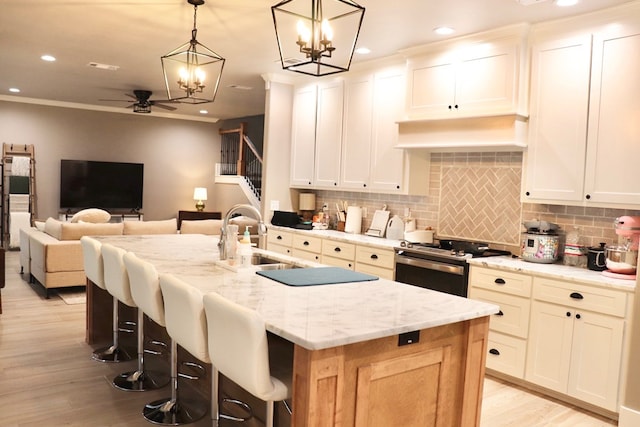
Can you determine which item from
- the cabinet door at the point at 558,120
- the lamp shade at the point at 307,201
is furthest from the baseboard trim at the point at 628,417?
the lamp shade at the point at 307,201

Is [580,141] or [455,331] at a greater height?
[580,141]

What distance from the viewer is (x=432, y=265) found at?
14.4ft

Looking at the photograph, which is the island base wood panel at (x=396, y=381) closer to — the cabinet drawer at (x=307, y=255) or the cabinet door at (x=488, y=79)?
the cabinet door at (x=488, y=79)

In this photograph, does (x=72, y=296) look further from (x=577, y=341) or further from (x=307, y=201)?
(x=577, y=341)

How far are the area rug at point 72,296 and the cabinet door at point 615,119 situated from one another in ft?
17.2

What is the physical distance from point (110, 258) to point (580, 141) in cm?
340

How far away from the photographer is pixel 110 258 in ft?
11.4

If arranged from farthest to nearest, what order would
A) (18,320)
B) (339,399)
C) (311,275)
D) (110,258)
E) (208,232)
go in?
(208,232), (18,320), (110,258), (311,275), (339,399)

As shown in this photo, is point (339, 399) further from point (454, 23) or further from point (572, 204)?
point (454, 23)

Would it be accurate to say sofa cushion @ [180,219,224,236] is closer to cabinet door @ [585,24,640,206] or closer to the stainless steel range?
the stainless steel range

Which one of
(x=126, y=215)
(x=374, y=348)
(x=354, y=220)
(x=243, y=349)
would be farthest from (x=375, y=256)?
(x=126, y=215)

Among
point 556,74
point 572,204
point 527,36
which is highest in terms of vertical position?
point 527,36

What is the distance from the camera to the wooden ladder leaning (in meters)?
9.56

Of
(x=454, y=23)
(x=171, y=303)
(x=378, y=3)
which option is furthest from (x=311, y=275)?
(x=454, y=23)
